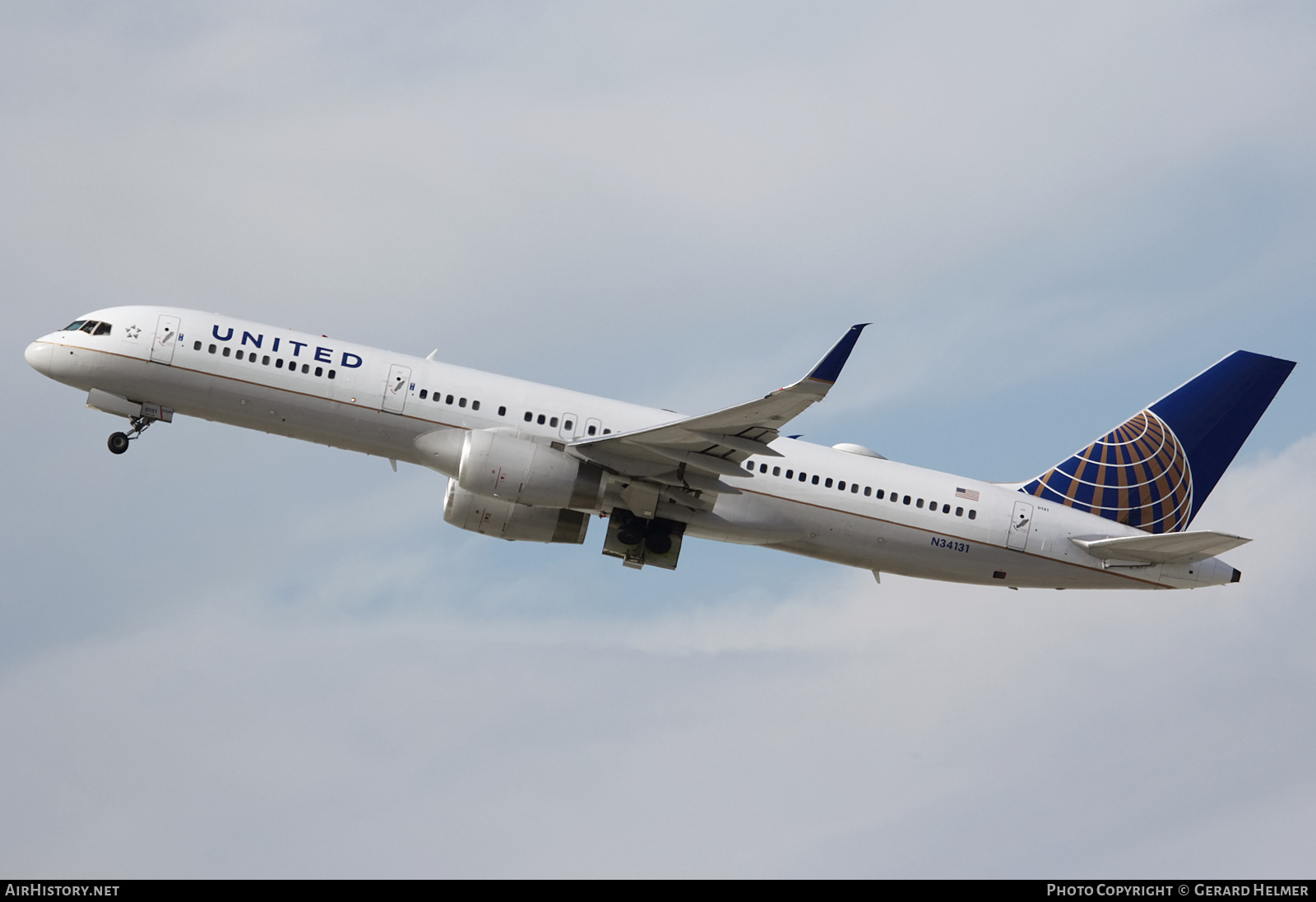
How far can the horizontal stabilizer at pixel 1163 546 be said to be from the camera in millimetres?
40094

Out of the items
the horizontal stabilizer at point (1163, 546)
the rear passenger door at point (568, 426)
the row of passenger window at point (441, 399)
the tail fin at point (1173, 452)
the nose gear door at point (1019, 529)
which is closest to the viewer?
the row of passenger window at point (441, 399)

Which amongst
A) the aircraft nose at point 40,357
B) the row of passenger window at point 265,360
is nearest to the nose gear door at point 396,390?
the row of passenger window at point 265,360

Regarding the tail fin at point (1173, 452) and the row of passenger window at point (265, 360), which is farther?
the tail fin at point (1173, 452)

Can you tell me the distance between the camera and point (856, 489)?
41844 mm

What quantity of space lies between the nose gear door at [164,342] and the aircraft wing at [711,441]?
467 inches

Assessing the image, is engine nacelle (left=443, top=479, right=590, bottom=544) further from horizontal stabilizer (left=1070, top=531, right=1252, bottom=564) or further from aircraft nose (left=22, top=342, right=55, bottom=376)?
horizontal stabilizer (left=1070, top=531, right=1252, bottom=564)

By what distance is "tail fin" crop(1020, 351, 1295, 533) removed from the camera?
1781 inches

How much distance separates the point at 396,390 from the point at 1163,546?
77.1 ft

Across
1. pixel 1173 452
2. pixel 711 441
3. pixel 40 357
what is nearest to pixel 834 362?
pixel 711 441

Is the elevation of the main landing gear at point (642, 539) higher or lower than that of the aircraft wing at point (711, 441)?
lower

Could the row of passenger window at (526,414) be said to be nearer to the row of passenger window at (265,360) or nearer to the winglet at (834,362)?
the row of passenger window at (265,360)

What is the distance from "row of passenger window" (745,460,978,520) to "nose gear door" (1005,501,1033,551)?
126cm
